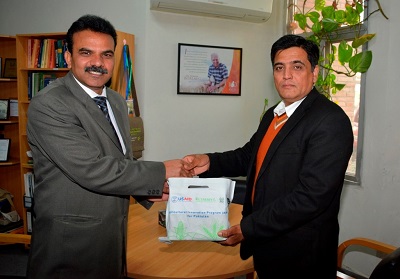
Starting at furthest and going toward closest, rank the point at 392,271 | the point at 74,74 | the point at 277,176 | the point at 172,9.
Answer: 1. the point at 172,9
2. the point at 74,74
3. the point at 277,176
4. the point at 392,271

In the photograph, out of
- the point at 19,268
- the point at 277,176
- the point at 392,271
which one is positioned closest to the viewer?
Result: the point at 392,271

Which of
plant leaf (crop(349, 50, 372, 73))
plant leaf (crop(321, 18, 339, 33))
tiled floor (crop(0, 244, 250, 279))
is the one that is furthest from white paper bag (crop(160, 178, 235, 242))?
tiled floor (crop(0, 244, 250, 279))

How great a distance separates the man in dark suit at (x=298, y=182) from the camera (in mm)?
1446

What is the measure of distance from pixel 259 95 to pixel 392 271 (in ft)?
10.7

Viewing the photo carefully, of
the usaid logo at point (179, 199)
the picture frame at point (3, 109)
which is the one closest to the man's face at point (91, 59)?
the usaid logo at point (179, 199)

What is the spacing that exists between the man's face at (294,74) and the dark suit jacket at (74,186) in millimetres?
723

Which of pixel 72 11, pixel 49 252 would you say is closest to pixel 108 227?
pixel 49 252

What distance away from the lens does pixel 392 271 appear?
56.3 inches

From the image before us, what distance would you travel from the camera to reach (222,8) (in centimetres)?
399

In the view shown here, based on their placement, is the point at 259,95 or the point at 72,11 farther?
the point at 259,95

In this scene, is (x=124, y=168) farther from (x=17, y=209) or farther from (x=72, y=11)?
(x=17, y=209)

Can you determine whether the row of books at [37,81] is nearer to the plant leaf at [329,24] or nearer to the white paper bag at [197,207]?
the plant leaf at [329,24]

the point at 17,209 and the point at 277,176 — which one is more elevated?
the point at 277,176

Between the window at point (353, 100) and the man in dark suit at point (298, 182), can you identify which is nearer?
the man in dark suit at point (298, 182)
